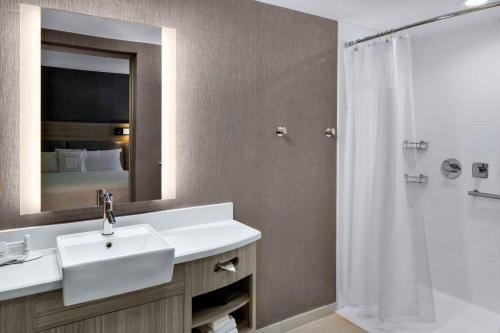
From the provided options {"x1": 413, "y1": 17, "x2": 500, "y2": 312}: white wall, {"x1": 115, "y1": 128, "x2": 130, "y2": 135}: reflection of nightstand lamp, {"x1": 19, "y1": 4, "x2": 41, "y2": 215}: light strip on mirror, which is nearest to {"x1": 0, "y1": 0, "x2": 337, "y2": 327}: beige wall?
{"x1": 19, "y1": 4, "x2": 41, "y2": 215}: light strip on mirror

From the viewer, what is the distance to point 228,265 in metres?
1.70

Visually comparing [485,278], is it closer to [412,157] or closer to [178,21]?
[412,157]

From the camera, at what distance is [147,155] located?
188 cm

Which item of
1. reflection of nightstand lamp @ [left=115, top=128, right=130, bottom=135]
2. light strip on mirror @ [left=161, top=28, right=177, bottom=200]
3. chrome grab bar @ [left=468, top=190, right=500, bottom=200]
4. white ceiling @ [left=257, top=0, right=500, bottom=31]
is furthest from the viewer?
chrome grab bar @ [left=468, top=190, right=500, bottom=200]

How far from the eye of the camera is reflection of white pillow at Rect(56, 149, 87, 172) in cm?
164

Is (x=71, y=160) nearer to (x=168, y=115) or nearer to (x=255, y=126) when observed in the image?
(x=168, y=115)

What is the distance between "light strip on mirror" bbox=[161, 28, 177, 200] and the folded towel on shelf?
709mm

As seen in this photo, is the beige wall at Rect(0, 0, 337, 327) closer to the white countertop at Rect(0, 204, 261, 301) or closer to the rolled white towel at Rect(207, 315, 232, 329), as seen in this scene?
the white countertop at Rect(0, 204, 261, 301)

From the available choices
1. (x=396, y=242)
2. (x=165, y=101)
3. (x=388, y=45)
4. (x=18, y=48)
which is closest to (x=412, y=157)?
(x=396, y=242)

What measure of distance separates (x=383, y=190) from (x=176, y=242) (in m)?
1.44

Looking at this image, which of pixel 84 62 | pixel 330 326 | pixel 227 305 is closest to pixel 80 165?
pixel 84 62

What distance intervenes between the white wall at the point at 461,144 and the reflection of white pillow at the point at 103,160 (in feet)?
8.15

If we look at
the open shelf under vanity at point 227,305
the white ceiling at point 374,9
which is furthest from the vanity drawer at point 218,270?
the white ceiling at point 374,9

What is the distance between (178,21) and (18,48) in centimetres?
79
